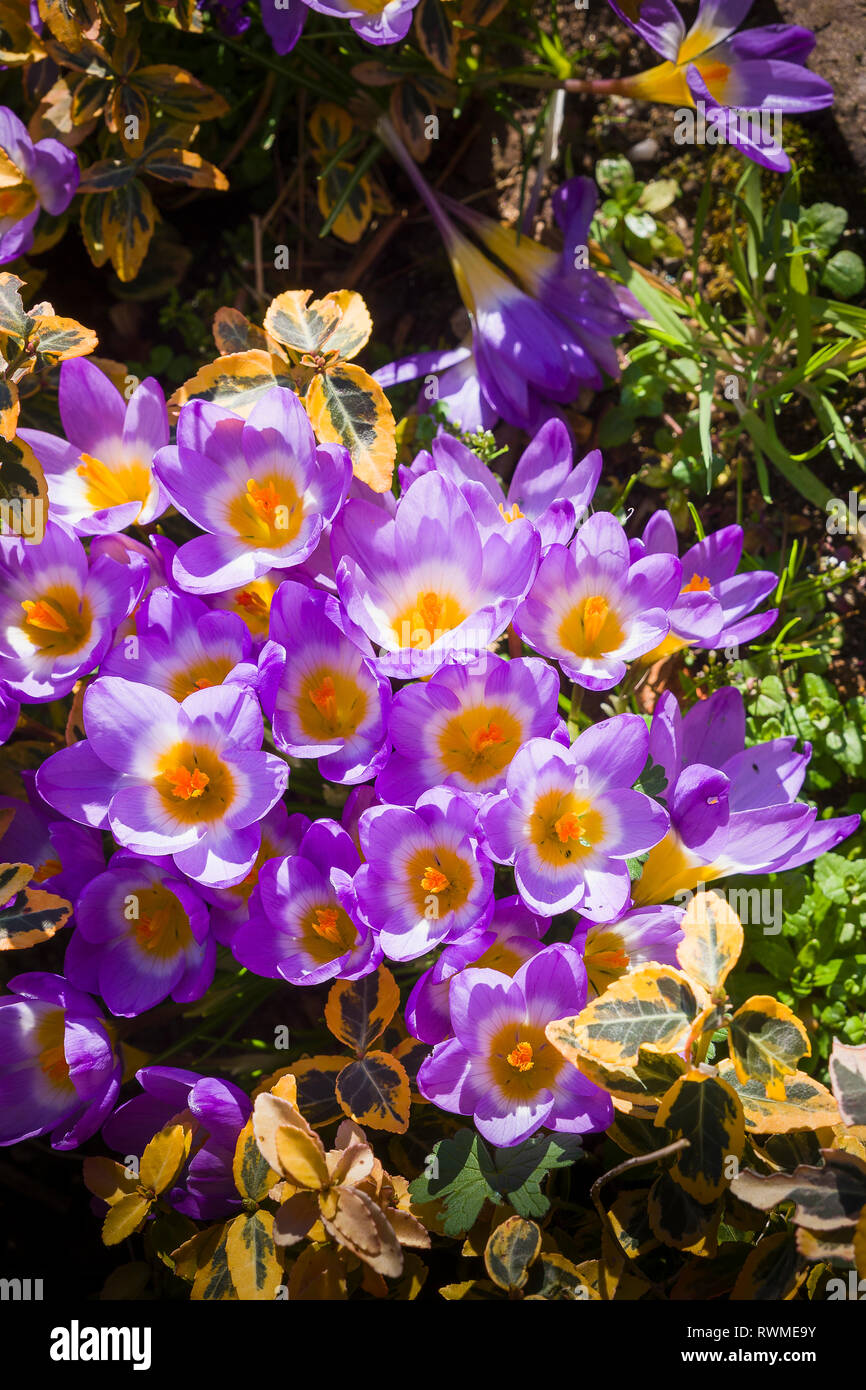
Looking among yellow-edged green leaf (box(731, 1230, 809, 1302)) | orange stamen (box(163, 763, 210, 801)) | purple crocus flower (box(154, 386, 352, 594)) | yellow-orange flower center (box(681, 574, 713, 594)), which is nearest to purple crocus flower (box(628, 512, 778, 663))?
yellow-orange flower center (box(681, 574, 713, 594))

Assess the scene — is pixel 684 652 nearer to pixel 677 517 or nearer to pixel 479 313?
pixel 677 517

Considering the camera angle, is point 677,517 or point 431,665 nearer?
point 431,665

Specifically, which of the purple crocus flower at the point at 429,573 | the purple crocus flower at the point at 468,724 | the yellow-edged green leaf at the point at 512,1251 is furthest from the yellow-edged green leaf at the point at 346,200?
the yellow-edged green leaf at the point at 512,1251

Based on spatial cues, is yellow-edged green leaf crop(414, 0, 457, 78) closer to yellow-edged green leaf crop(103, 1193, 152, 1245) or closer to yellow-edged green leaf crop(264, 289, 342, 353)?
yellow-edged green leaf crop(264, 289, 342, 353)

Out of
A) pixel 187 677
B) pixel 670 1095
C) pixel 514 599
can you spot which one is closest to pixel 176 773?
pixel 187 677

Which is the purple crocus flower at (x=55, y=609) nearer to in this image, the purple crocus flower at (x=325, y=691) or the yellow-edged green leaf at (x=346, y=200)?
the purple crocus flower at (x=325, y=691)

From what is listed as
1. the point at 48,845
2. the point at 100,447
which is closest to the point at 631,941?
the point at 48,845
